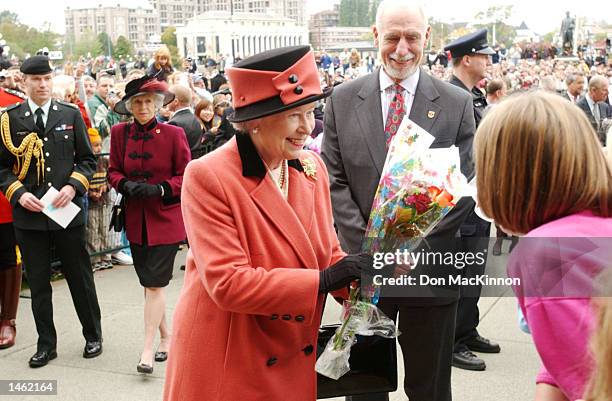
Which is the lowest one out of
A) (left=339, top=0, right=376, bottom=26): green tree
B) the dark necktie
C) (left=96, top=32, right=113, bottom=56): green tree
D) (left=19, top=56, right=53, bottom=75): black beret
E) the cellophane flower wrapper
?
(left=96, top=32, right=113, bottom=56): green tree

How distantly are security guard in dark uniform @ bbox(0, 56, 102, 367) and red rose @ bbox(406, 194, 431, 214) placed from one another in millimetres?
3630

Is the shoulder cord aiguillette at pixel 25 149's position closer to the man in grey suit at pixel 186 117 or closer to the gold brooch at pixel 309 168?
the man in grey suit at pixel 186 117

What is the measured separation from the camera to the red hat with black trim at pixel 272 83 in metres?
2.60

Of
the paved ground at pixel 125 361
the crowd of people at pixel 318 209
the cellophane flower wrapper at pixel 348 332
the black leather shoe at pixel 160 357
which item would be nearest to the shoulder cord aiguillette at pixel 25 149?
the crowd of people at pixel 318 209

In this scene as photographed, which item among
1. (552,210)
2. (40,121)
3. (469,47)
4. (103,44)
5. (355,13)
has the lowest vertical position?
(103,44)

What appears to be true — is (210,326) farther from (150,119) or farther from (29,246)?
(29,246)

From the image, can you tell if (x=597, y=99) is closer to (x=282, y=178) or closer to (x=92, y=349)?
(x=92, y=349)

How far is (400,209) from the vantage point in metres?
2.89

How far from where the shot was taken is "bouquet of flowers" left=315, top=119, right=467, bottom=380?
2848 millimetres

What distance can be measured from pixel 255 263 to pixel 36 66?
12.8ft

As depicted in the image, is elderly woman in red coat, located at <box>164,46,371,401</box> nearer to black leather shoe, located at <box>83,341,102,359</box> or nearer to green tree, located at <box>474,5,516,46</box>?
black leather shoe, located at <box>83,341,102,359</box>

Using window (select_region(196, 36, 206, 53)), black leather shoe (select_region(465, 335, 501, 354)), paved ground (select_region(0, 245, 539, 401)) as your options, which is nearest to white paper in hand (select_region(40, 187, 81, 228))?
paved ground (select_region(0, 245, 539, 401))

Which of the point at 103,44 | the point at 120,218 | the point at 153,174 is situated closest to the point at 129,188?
the point at 153,174

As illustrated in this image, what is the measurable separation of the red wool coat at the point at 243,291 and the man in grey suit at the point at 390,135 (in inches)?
40.3
